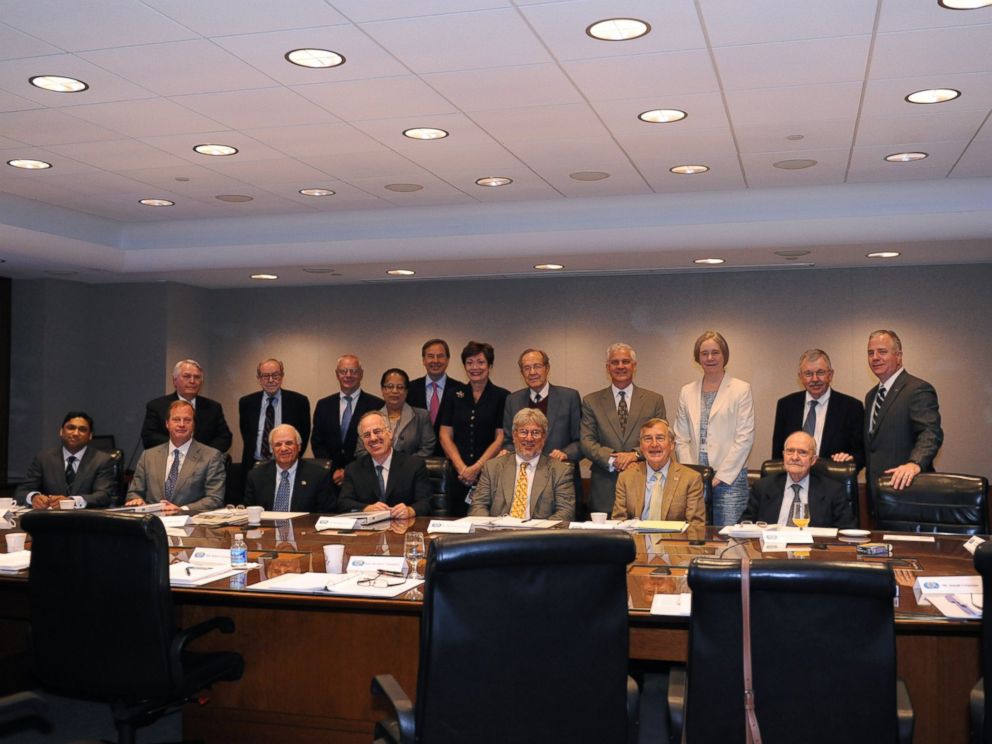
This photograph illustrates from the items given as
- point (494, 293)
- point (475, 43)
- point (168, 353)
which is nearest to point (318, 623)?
point (475, 43)

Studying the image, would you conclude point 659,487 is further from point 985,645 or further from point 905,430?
point 985,645

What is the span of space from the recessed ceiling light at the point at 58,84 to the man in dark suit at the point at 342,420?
334cm

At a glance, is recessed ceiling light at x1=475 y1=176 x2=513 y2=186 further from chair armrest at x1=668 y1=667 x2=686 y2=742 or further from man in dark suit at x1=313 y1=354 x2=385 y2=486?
chair armrest at x1=668 y1=667 x2=686 y2=742

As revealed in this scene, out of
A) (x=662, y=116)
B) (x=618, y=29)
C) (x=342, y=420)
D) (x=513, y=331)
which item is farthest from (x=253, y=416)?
(x=618, y=29)

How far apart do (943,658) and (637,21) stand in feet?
8.78

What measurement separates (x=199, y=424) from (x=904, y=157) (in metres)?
5.59

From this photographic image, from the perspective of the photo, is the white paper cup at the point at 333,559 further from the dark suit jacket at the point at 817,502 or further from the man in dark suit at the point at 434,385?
the man in dark suit at the point at 434,385

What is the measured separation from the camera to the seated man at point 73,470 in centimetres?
675

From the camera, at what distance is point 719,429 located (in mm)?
6328

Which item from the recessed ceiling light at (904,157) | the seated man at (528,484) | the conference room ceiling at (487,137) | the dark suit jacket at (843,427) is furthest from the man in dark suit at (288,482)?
the recessed ceiling light at (904,157)

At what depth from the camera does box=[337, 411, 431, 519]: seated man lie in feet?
19.1

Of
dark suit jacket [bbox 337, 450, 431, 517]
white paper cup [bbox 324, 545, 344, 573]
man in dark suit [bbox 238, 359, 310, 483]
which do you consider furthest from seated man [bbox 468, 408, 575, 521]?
man in dark suit [bbox 238, 359, 310, 483]

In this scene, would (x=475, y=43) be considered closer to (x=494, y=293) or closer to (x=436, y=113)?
(x=436, y=113)

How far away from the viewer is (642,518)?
17.6ft
